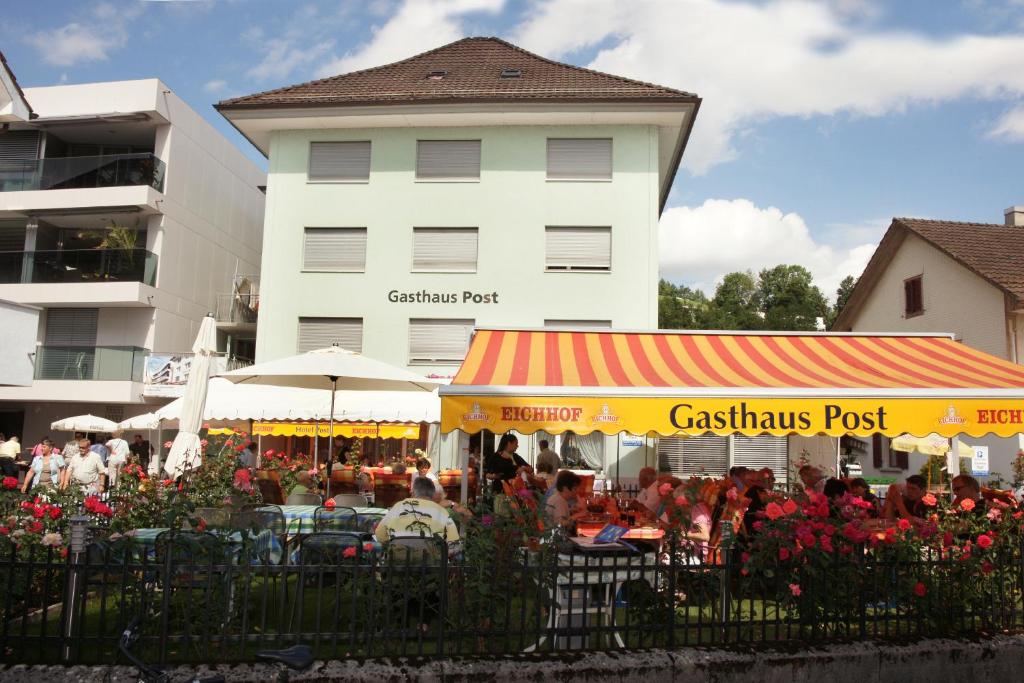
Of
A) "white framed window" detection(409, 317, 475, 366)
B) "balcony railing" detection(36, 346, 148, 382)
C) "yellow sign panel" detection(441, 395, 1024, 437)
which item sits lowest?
"yellow sign panel" detection(441, 395, 1024, 437)

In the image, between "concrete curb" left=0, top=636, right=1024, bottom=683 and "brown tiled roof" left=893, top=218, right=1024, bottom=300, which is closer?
"concrete curb" left=0, top=636, right=1024, bottom=683

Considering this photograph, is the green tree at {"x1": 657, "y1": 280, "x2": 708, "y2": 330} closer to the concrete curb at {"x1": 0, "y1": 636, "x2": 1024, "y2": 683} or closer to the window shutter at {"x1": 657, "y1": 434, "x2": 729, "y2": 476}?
the window shutter at {"x1": 657, "y1": 434, "x2": 729, "y2": 476}

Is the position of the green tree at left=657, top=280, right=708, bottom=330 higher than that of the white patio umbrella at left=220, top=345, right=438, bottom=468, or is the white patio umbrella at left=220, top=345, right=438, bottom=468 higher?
the green tree at left=657, top=280, right=708, bottom=330

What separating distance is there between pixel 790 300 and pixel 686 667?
210 ft

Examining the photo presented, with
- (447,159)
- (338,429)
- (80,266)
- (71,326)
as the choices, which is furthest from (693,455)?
(71,326)

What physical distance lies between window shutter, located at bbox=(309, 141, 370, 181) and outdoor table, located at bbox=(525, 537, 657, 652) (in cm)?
1883

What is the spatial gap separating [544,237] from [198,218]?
13446 mm

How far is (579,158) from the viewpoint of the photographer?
2230cm

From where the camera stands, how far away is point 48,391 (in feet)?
81.4

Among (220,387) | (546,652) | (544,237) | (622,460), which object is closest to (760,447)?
(622,460)

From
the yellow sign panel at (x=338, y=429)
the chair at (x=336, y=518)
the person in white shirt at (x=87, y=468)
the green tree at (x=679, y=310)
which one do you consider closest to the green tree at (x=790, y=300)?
the green tree at (x=679, y=310)

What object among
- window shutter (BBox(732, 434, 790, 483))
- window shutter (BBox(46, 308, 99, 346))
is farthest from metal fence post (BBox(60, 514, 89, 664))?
window shutter (BBox(46, 308, 99, 346))

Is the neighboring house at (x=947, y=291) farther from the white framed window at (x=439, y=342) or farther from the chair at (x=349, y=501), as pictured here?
the chair at (x=349, y=501)

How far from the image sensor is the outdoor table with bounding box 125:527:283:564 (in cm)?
546
